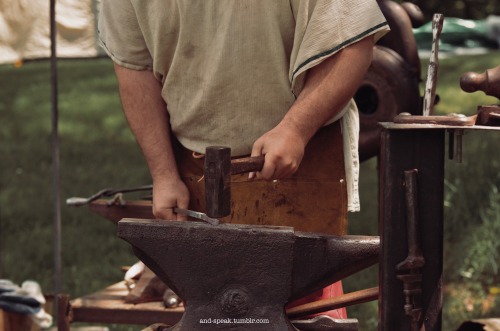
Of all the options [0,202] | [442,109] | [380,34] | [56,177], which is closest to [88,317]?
[56,177]

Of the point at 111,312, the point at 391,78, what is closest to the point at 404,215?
the point at 111,312

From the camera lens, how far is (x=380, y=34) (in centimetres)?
288

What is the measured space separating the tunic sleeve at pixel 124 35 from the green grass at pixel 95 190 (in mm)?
2556

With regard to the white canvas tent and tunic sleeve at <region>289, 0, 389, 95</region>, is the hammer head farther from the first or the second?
the white canvas tent

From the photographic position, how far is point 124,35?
3102mm

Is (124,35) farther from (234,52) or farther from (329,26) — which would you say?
(329,26)

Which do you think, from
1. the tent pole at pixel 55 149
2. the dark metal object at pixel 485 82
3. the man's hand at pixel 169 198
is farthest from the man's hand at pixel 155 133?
the tent pole at pixel 55 149

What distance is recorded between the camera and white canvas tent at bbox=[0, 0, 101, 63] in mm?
4789

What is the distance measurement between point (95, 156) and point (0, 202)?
135 centimetres

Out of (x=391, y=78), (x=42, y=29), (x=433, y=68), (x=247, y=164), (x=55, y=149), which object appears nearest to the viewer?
(x=247, y=164)

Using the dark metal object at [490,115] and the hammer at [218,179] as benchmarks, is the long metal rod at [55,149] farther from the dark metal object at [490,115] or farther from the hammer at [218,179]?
the dark metal object at [490,115]

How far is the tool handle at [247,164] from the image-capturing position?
249cm

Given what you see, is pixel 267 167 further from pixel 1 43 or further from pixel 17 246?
pixel 17 246

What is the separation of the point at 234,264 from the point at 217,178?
220 mm
